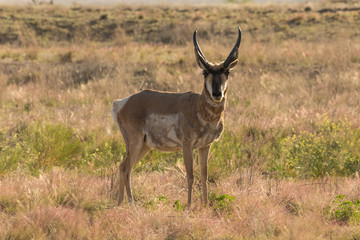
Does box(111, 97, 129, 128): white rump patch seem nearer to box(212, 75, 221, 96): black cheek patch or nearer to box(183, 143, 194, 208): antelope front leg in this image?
box(183, 143, 194, 208): antelope front leg

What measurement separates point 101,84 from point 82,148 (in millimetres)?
5425

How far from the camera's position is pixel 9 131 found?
9789 millimetres

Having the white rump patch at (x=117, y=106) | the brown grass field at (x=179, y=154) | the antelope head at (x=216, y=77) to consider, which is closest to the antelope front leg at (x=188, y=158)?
the brown grass field at (x=179, y=154)

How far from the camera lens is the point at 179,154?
353 inches

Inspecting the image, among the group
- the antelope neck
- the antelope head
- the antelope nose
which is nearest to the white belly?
the antelope neck

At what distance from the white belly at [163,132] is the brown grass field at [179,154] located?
632 millimetres

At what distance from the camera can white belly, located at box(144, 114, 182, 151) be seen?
5.83m

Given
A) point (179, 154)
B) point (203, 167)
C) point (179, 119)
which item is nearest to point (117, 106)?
point (179, 119)

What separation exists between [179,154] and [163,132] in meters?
3.12

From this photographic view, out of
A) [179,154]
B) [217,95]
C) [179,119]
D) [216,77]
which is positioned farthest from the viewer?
[179,154]

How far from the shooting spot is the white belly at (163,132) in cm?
583

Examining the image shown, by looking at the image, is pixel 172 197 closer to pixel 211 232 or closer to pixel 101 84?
pixel 211 232

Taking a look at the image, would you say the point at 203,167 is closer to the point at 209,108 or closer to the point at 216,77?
the point at 209,108

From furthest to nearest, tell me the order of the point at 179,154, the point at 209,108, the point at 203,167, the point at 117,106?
the point at 179,154
the point at 117,106
the point at 203,167
the point at 209,108
